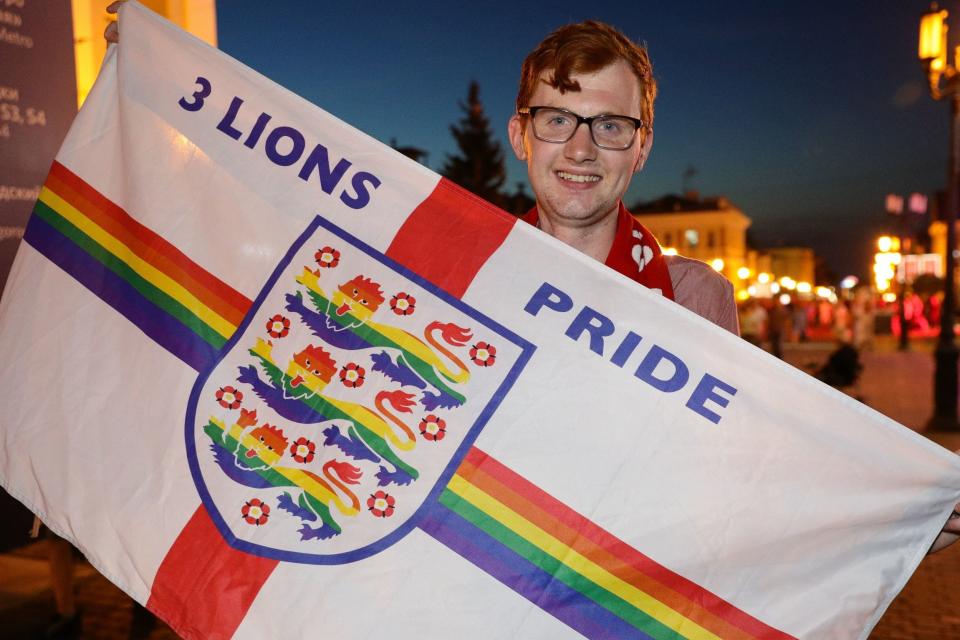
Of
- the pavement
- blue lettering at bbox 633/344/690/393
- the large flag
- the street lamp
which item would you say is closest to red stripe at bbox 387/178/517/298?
the large flag

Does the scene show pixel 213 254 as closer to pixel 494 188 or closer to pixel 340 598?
pixel 340 598

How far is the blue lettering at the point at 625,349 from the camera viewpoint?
1951 mm

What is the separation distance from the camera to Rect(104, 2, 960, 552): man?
6.76 feet

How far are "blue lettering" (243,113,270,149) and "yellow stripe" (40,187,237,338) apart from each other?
442 mm

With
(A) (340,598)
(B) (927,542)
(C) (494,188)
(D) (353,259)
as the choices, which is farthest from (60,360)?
(C) (494,188)

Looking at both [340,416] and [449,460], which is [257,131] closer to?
[340,416]

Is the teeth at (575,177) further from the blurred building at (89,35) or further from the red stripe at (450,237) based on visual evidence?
the blurred building at (89,35)

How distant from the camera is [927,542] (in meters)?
1.86

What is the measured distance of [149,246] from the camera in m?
2.16

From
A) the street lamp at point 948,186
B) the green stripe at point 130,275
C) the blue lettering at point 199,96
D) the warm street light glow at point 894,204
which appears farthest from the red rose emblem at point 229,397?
the warm street light glow at point 894,204

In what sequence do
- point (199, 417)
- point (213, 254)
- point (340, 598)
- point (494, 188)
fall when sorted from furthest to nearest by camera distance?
1. point (494, 188)
2. point (213, 254)
3. point (199, 417)
4. point (340, 598)

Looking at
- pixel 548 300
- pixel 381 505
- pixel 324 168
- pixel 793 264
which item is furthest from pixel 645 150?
pixel 793 264

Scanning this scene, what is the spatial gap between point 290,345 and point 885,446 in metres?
1.52

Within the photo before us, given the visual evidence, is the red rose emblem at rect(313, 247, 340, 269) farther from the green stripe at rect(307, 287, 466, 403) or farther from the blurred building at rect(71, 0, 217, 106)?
the blurred building at rect(71, 0, 217, 106)
